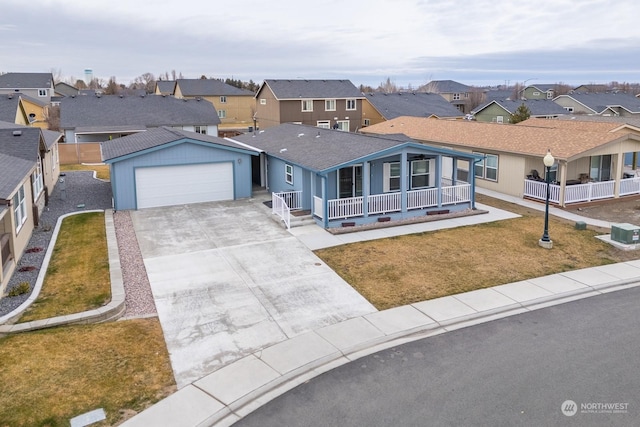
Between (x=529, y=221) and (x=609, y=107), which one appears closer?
(x=529, y=221)

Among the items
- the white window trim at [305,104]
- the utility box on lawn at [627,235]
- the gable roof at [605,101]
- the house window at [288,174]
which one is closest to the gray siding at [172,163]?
the house window at [288,174]

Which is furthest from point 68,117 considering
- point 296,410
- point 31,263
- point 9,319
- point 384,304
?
point 296,410

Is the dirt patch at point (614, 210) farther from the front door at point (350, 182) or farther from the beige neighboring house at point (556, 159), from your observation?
the front door at point (350, 182)

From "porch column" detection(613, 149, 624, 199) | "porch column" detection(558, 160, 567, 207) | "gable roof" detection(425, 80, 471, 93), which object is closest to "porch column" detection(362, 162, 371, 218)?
"porch column" detection(558, 160, 567, 207)

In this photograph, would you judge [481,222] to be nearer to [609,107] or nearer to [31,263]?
[31,263]

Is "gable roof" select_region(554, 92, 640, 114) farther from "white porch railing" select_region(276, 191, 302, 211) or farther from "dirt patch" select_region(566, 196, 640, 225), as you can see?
"white porch railing" select_region(276, 191, 302, 211)

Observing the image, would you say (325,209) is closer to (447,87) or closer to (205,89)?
(205,89)
